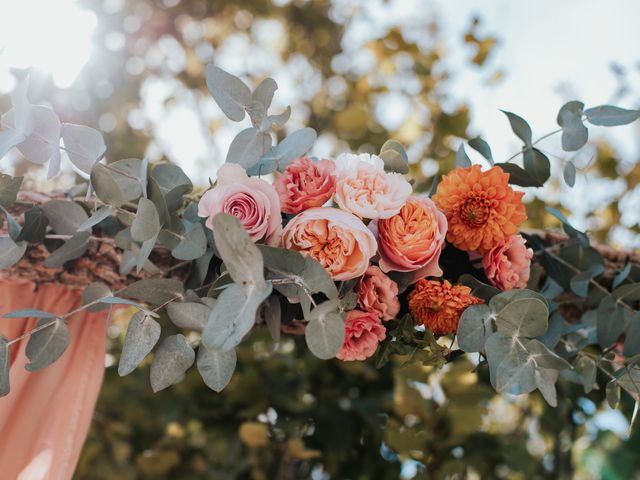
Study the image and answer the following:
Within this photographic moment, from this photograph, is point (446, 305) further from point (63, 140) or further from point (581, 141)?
point (63, 140)

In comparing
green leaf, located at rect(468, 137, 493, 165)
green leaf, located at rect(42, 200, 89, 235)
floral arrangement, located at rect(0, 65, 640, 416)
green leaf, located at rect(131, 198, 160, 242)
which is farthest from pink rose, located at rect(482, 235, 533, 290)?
green leaf, located at rect(42, 200, 89, 235)

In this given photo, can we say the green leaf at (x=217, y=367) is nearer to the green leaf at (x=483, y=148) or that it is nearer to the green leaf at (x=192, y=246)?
the green leaf at (x=192, y=246)

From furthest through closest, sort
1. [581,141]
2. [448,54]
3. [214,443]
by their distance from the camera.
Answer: [448,54] < [214,443] < [581,141]

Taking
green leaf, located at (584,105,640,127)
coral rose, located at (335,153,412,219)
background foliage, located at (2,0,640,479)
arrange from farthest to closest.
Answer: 1. background foliage, located at (2,0,640,479)
2. green leaf, located at (584,105,640,127)
3. coral rose, located at (335,153,412,219)

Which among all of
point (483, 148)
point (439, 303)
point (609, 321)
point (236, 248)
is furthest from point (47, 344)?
point (609, 321)

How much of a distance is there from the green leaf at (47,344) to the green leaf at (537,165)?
20.0 inches

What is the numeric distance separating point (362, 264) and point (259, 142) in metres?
0.16

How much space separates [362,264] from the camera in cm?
52

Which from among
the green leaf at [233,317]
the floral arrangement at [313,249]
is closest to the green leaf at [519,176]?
the floral arrangement at [313,249]

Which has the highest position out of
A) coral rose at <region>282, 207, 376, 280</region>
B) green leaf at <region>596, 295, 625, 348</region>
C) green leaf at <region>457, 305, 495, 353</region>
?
coral rose at <region>282, 207, 376, 280</region>

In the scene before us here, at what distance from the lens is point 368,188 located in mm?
551

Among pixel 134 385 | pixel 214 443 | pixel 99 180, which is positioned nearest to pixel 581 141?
pixel 99 180

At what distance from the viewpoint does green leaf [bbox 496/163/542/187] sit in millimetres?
666

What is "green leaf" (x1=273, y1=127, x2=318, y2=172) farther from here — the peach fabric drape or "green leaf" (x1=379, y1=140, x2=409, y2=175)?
the peach fabric drape
